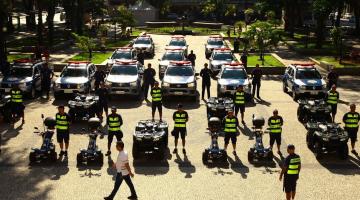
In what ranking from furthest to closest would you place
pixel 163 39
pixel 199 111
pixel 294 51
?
pixel 163 39 → pixel 294 51 → pixel 199 111

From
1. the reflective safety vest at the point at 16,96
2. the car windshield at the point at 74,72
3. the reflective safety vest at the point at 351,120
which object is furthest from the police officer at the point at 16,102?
the reflective safety vest at the point at 351,120

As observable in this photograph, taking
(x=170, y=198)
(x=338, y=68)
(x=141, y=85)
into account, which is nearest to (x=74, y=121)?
(x=141, y=85)

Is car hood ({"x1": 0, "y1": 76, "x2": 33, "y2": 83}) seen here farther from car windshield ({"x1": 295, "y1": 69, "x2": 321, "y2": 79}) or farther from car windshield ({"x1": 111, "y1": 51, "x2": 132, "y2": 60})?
car windshield ({"x1": 295, "y1": 69, "x2": 321, "y2": 79})

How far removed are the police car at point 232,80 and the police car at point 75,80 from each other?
264 inches

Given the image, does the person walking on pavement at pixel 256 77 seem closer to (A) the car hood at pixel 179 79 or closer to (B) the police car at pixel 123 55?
(A) the car hood at pixel 179 79

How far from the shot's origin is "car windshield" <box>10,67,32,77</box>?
27.1m

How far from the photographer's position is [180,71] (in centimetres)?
2778

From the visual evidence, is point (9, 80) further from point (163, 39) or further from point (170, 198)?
point (163, 39)

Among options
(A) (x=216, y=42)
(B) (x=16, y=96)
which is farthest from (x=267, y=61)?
(B) (x=16, y=96)

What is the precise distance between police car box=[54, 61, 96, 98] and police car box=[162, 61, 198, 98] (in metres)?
3.91

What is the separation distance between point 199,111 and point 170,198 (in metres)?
10.8

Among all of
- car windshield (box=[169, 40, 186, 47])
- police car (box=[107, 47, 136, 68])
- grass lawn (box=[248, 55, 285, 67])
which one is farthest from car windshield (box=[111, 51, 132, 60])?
car windshield (box=[169, 40, 186, 47])

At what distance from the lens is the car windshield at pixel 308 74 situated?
89.1 ft

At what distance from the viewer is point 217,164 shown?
16.8 metres
